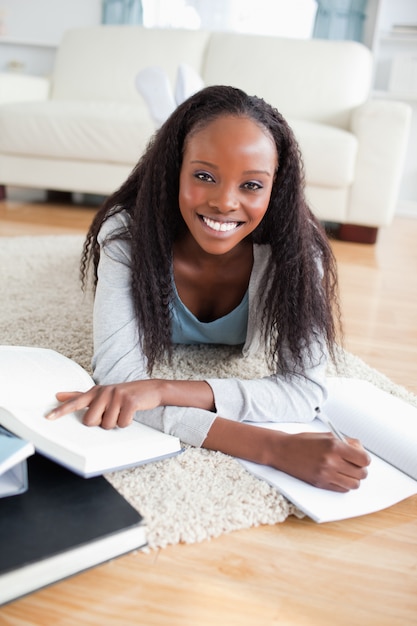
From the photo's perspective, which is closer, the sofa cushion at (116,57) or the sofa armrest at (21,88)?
the sofa armrest at (21,88)

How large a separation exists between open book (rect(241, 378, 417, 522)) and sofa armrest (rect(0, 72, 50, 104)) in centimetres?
241

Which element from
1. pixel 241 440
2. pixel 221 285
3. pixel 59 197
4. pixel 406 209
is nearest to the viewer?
pixel 241 440

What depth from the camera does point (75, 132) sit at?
103 inches

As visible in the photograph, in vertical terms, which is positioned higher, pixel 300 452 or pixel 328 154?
pixel 328 154

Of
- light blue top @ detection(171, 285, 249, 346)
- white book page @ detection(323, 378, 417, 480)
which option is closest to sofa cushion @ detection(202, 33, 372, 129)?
light blue top @ detection(171, 285, 249, 346)

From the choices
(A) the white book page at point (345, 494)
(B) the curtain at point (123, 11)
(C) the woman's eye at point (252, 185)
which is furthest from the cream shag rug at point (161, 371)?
(B) the curtain at point (123, 11)

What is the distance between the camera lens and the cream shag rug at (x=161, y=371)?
72 cm

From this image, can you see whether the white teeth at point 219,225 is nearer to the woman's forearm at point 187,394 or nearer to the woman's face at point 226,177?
the woman's face at point 226,177

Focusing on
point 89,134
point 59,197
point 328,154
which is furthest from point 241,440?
point 59,197

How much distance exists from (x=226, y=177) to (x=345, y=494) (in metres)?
0.46

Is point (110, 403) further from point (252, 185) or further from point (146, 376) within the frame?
point (252, 185)

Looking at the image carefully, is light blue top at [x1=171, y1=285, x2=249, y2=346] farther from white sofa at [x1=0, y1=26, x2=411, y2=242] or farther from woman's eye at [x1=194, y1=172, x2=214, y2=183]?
white sofa at [x1=0, y1=26, x2=411, y2=242]

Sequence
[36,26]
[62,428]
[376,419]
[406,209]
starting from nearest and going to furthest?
[62,428], [376,419], [406,209], [36,26]

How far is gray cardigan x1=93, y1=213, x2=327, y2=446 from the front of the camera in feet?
2.81
